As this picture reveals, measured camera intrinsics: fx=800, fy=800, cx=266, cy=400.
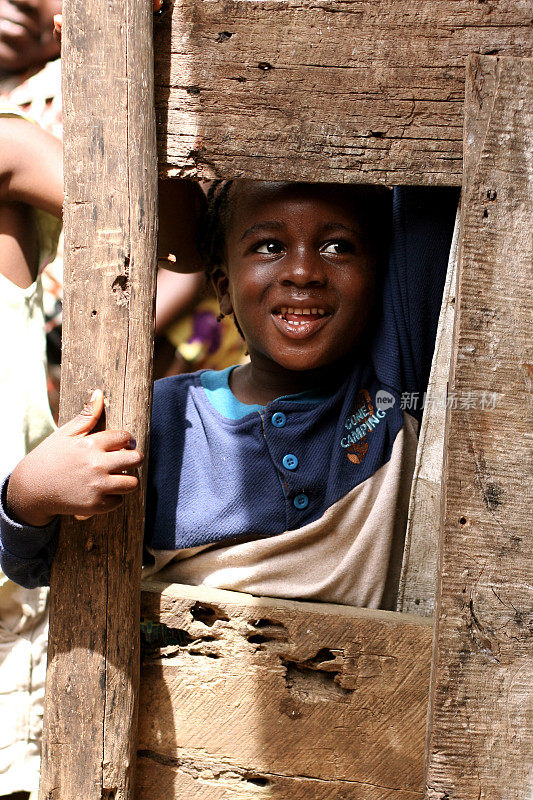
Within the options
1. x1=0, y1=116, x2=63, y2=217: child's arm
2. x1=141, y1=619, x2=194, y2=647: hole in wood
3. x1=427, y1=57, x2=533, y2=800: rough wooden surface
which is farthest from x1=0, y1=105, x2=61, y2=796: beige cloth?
x1=427, y1=57, x2=533, y2=800: rough wooden surface

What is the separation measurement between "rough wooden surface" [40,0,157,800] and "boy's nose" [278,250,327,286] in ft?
1.17

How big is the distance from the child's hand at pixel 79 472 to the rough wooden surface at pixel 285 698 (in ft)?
0.80

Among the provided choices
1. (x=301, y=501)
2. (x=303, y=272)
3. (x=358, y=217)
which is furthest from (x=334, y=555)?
(x=358, y=217)

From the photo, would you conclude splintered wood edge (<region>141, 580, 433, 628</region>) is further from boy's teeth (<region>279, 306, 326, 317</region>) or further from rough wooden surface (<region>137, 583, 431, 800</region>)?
boy's teeth (<region>279, 306, 326, 317</region>)

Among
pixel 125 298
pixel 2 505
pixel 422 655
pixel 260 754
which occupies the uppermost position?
pixel 125 298

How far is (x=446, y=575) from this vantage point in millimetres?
1203

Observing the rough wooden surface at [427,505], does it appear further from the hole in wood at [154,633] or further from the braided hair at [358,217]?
the hole in wood at [154,633]

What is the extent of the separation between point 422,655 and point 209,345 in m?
2.02

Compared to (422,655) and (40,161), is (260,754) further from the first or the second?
(40,161)

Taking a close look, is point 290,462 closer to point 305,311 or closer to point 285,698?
point 305,311

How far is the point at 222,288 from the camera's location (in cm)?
192

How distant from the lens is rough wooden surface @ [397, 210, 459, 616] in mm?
1497

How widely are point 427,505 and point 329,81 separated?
0.78 metres

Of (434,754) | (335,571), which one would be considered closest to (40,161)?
(335,571)
